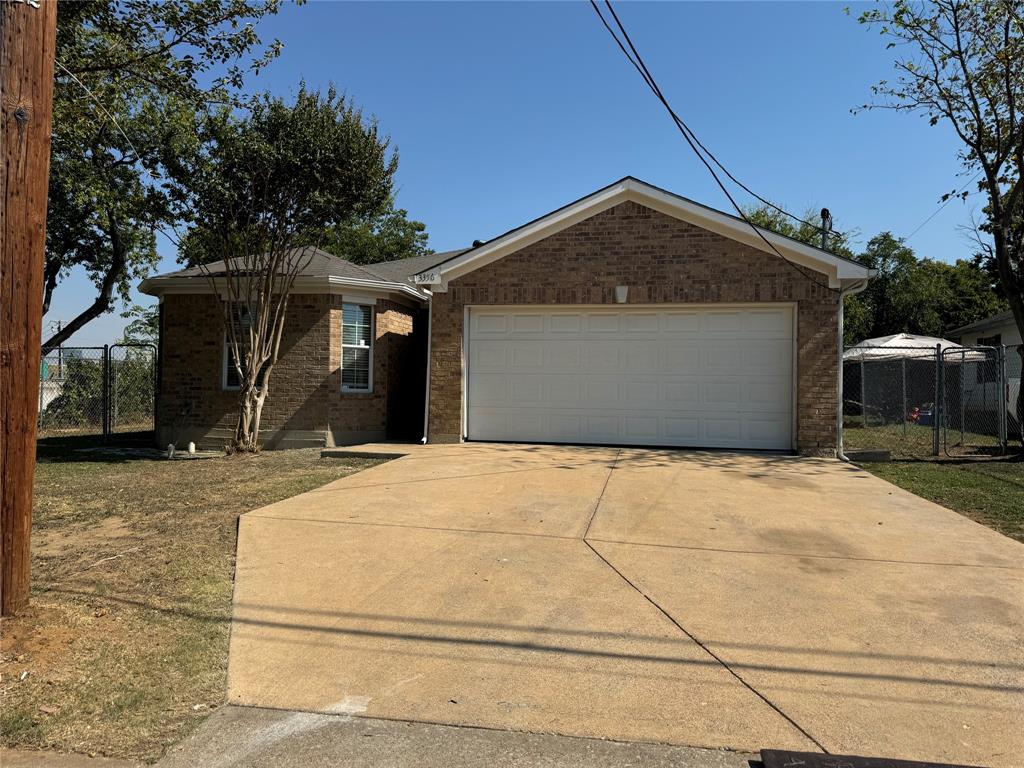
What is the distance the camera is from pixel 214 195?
422 inches

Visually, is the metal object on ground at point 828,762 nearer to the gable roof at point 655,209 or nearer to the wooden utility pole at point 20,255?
the wooden utility pole at point 20,255

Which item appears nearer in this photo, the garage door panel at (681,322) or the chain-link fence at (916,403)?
the garage door panel at (681,322)

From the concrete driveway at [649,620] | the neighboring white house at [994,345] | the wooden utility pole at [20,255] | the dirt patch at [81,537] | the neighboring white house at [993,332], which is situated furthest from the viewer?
the neighboring white house at [993,332]

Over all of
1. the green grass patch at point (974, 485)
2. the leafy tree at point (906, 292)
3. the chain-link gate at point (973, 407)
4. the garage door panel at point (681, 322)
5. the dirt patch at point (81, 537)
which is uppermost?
the leafy tree at point (906, 292)

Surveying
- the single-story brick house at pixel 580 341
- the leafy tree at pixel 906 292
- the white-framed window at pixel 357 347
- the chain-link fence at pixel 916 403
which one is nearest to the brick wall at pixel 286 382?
the single-story brick house at pixel 580 341

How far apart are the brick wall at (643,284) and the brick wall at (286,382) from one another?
1597 mm

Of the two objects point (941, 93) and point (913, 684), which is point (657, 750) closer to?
point (913, 684)

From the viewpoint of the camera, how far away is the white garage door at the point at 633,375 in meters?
11.3

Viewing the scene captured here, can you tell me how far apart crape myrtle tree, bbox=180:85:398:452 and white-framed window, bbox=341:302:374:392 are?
1.21m

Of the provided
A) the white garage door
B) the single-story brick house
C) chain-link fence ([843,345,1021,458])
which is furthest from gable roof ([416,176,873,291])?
chain-link fence ([843,345,1021,458])

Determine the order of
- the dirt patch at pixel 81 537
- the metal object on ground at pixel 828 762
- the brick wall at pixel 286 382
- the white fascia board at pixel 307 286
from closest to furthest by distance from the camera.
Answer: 1. the metal object on ground at pixel 828 762
2. the dirt patch at pixel 81 537
3. the white fascia board at pixel 307 286
4. the brick wall at pixel 286 382

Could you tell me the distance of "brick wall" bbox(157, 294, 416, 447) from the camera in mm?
12680

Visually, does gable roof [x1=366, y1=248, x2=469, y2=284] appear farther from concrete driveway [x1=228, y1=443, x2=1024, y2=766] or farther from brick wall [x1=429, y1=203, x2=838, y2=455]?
concrete driveway [x1=228, y1=443, x2=1024, y2=766]

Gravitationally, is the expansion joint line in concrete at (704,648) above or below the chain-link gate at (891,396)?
below
